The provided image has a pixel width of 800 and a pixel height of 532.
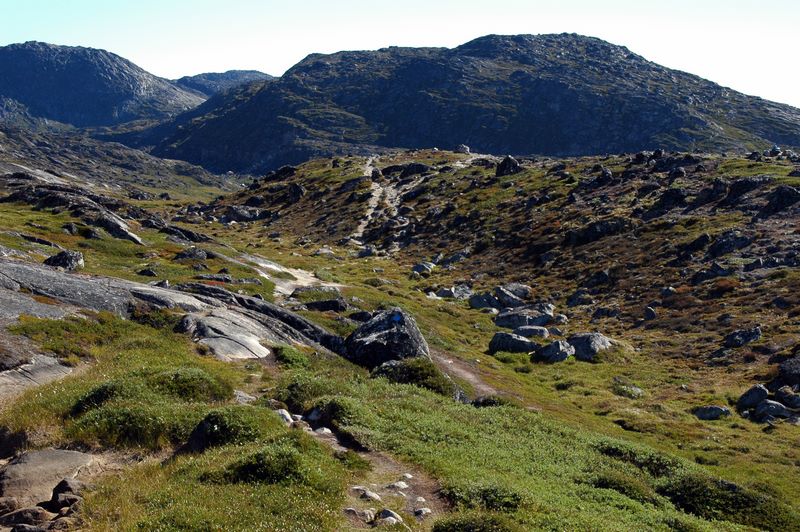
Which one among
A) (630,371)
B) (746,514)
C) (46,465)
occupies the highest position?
(46,465)

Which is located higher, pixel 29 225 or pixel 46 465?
pixel 46 465

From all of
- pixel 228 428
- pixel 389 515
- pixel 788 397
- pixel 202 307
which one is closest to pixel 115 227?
pixel 202 307

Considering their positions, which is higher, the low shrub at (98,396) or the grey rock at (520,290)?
the low shrub at (98,396)

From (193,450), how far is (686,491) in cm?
1739

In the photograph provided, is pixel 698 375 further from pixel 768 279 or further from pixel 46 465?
pixel 46 465

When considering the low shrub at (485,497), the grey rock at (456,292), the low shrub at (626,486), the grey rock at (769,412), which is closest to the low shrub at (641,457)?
the low shrub at (626,486)

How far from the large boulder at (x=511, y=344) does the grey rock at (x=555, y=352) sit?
1.84 metres

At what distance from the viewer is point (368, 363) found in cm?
3903

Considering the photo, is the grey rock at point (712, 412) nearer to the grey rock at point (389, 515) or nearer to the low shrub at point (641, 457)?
the low shrub at point (641, 457)

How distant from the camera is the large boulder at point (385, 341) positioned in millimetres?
39031

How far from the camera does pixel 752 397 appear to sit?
46.4 m

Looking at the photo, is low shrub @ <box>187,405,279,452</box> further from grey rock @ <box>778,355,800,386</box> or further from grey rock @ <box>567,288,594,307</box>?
grey rock @ <box>567,288,594,307</box>

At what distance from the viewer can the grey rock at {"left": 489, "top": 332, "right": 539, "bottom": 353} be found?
6291 centimetres

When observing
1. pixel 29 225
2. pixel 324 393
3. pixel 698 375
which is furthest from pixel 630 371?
pixel 29 225
